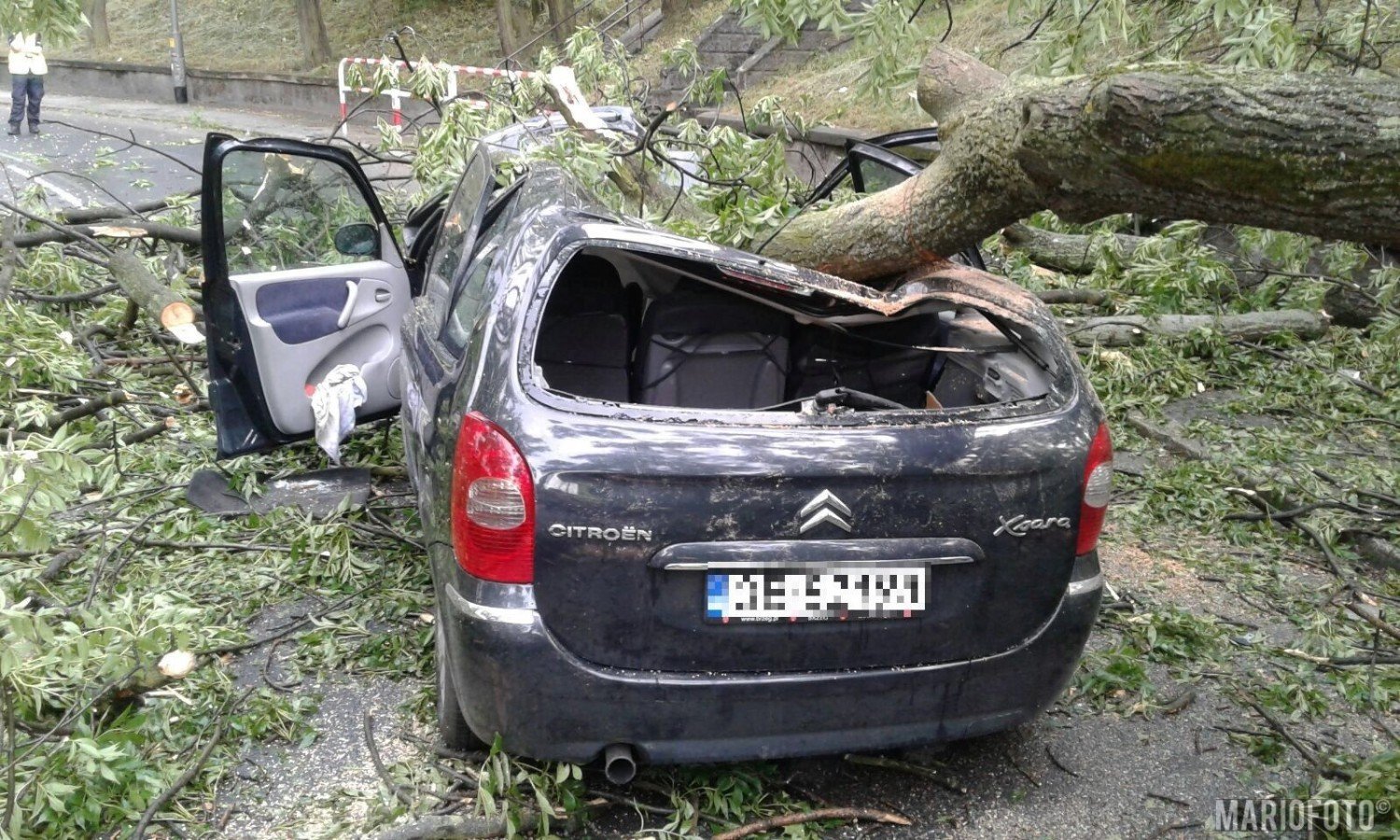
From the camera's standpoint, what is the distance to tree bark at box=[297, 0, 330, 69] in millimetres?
25672

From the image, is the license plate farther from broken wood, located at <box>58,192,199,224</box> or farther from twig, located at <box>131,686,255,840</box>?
broken wood, located at <box>58,192,199,224</box>

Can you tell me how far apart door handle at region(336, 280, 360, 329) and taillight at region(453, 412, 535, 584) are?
2.50 meters

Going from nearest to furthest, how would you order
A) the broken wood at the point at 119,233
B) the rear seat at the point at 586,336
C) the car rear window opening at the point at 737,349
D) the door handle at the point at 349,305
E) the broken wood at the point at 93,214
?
the car rear window opening at the point at 737,349 < the rear seat at the point at 586,336 < the door handle at the point at 349,305 < the broken wood at the point at 119,233 < the broken wood at the point at 93,214

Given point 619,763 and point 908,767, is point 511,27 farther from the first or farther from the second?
A: point 619,763

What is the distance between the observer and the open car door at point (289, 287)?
4.96m

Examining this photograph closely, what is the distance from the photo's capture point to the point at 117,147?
55.6ft

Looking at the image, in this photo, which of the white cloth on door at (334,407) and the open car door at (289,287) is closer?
the open car door at (289,287)

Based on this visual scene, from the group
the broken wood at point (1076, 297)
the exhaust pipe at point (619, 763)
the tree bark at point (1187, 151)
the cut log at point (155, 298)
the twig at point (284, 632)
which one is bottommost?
the broken wood at point (1076, 297)

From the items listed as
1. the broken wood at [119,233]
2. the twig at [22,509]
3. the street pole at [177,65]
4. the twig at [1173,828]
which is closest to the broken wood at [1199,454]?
the twig at [1173,828]

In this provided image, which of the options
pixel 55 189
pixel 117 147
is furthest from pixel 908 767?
pixel 117 147

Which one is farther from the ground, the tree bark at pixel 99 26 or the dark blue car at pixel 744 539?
the dark blue car at pixel 744 539

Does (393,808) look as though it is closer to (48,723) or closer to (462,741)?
(462,741)

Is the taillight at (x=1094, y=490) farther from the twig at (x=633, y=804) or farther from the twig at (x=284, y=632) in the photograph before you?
the twig at (x=284, y=632)

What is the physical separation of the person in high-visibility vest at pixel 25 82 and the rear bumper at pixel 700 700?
19.0m
